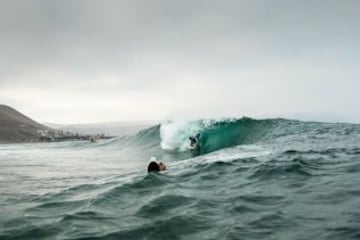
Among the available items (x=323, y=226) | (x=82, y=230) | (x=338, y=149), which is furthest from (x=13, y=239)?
(x=338, y=149)

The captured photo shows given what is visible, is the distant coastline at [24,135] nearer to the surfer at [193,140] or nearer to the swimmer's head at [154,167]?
the surfer at [193,140]

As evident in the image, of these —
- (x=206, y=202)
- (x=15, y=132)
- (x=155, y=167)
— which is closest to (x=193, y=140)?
(x=155, y=167)

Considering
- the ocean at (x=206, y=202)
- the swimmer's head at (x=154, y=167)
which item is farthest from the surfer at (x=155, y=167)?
the ocean at (x=206, y=202)

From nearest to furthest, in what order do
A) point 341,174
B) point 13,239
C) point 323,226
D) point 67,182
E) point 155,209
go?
point 323,226 → point 13,239 → point 155,209 → point 341,174 → point 67,182

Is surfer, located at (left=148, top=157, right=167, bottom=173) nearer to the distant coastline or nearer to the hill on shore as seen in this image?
the distant coastline

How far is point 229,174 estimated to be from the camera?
32.4 feet

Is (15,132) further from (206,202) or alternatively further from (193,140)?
(206,202)

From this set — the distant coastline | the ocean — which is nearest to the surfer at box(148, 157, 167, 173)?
the ocean

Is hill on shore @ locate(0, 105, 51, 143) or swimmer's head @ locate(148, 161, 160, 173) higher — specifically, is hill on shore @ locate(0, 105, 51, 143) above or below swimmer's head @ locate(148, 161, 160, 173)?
above

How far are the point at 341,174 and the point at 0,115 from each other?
77418 mm

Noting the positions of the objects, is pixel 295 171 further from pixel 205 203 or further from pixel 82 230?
pixel 82 230

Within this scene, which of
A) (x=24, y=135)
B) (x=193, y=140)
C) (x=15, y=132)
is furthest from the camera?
(x=15, y=132)

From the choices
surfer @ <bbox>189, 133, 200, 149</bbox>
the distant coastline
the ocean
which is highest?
the distant coastline

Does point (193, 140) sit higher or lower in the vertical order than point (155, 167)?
higher
